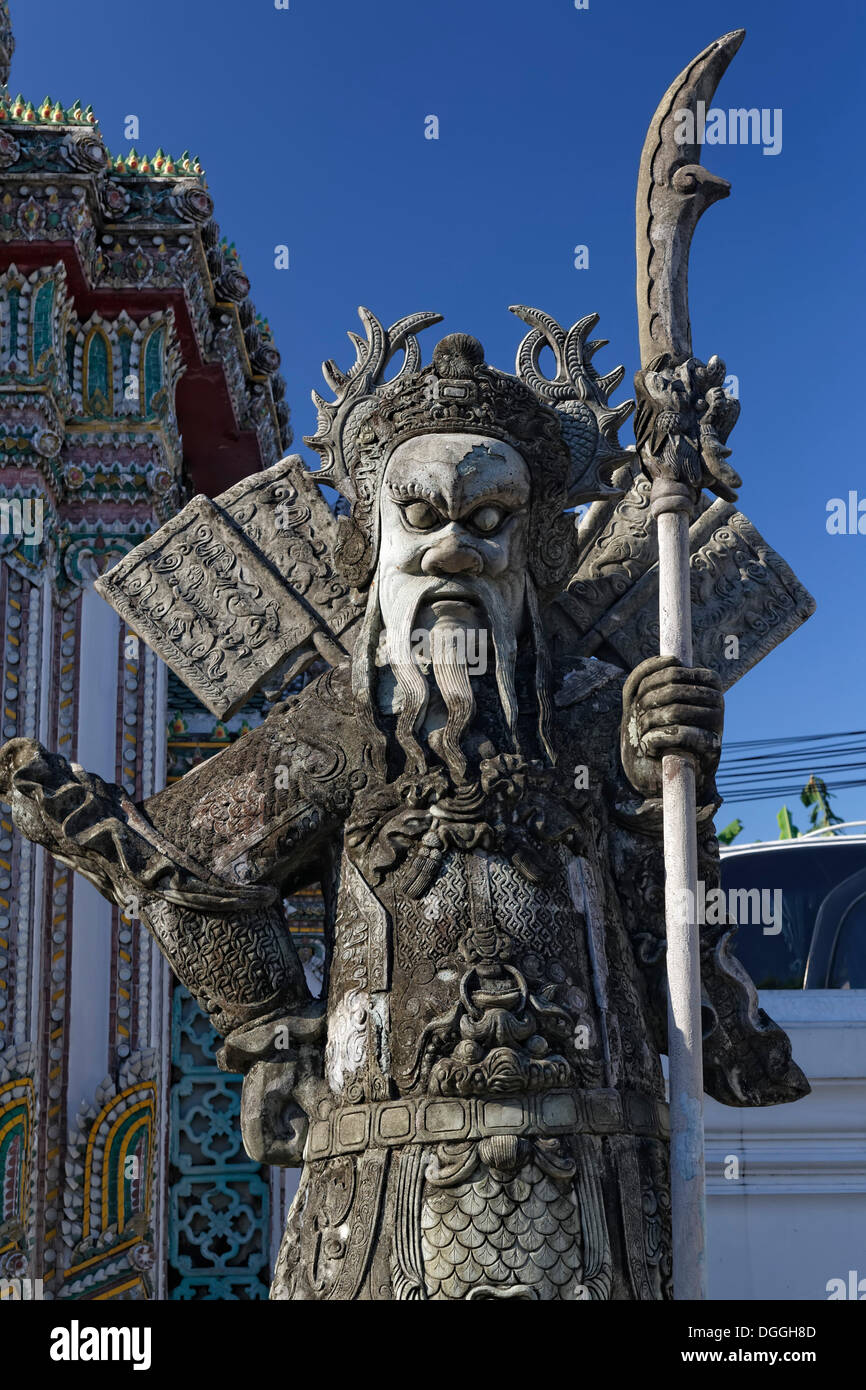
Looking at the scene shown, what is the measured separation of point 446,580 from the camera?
5051 millimetres

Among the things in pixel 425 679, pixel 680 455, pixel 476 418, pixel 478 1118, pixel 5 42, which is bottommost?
pixel 478 1118

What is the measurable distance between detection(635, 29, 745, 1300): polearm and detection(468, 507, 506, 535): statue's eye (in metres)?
0.52

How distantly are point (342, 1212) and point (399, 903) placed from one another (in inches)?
33.9

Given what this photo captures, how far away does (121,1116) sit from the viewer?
7988mm

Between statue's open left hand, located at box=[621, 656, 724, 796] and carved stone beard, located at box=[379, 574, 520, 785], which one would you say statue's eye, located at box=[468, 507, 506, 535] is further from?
statue's open left hand, located at box=[621, 656, 724, 796]

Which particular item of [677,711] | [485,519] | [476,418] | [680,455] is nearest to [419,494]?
[485,519]

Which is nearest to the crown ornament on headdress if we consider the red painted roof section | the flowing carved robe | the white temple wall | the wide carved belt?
the flowing carved robe

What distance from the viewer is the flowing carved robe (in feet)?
14.4

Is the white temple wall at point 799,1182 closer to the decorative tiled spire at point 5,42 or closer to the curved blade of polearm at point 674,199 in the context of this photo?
the curved blade of polearm at point 674,199

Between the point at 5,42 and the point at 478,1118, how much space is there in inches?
327

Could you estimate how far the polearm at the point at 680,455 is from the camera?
14.5 ft

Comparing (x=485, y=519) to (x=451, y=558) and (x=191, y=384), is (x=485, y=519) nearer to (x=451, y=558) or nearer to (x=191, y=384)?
(x=451, y=558)

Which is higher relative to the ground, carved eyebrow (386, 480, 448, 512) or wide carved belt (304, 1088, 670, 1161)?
carved eyebrow (386, 480, 448, 512)
